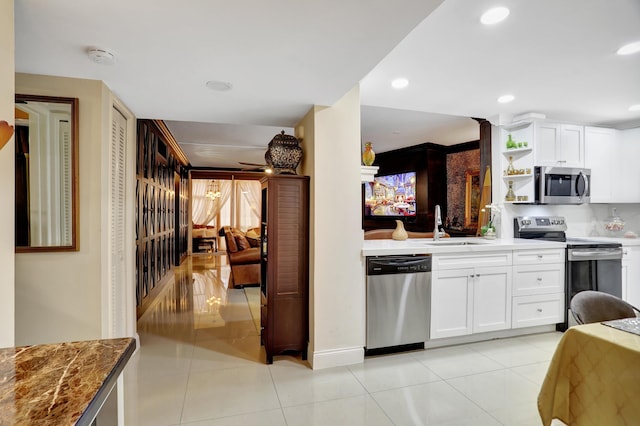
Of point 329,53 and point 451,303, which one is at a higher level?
point 329,53

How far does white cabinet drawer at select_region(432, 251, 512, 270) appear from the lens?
2.99 metres

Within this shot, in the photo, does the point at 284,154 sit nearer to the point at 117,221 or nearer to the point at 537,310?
the point at 117,221

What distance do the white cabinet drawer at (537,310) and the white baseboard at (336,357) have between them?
5.50 ft

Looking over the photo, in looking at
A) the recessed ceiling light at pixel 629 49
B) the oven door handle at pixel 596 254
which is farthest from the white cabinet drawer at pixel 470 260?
the recessed ceiling light at pixel 629 49

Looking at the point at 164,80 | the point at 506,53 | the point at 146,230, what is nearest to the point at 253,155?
the point at 146,230

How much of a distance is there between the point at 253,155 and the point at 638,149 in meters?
6.36

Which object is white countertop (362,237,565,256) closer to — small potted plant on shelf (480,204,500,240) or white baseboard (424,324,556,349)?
small potted plant on shelf (480,204,500,240)

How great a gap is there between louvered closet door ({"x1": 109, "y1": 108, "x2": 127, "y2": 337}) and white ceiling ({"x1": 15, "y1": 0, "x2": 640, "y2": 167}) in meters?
0.28

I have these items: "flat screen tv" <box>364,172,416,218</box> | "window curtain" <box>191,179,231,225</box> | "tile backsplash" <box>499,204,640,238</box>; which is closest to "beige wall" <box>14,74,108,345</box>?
"tile backsplash" <box>499,204,640,238</box>

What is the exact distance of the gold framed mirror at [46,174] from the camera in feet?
6.75

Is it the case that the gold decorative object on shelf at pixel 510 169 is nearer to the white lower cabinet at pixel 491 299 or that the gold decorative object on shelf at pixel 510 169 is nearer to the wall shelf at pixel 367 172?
the white lower cabinet at pixel 491 299

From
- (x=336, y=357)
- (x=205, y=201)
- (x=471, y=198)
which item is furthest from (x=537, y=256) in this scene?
(x=205, y=201)

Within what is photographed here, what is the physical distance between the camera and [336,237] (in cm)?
278

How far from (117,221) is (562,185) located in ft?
15.4
